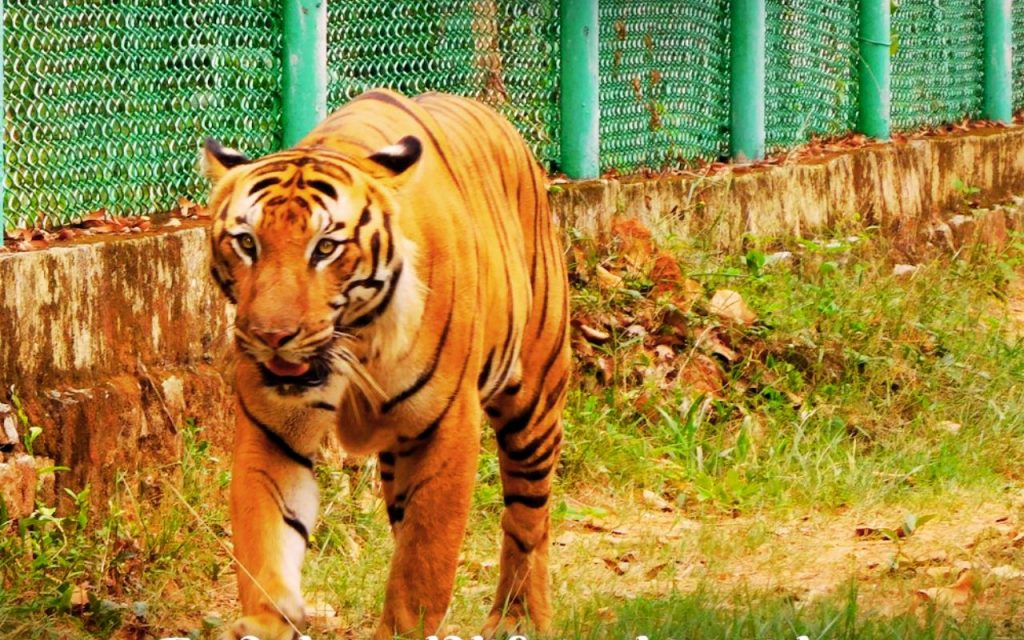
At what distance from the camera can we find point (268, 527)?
4.10m

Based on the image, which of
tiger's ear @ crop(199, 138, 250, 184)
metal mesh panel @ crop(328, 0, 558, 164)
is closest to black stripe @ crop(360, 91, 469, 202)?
tiger's ear @ crop(199, 138, 250, 184)

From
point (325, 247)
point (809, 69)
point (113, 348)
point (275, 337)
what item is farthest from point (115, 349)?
point (809, 69)

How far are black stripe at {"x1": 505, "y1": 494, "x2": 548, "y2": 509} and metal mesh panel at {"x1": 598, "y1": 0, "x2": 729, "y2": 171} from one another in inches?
142

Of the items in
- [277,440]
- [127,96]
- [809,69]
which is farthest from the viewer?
[809,69]

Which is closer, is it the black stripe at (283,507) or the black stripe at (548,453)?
the black stripe at (283,507)

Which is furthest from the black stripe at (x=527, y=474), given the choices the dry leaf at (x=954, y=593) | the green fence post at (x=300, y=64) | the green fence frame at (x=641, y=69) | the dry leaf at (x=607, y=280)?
the dry leaf at (x=607, y=280)

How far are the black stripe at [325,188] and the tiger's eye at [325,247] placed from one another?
4.7 inches

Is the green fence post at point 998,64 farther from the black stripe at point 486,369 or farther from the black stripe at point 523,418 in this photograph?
the black stripe at point 486,369

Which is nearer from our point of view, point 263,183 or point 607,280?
point 263,183

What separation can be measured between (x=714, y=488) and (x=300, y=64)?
2.23 m

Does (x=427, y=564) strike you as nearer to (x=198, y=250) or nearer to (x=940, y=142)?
(x=198, y=250)

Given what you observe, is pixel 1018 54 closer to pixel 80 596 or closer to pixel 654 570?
pixel 654 570

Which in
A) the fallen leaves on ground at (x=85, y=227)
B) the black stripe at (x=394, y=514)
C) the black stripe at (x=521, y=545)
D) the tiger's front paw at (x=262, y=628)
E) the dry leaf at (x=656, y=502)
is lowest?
the dry leaf at (x=656, y=502)

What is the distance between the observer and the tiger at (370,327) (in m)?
3.96
